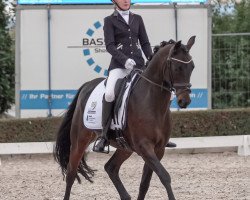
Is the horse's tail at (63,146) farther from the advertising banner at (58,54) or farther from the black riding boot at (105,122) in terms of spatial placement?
the advertising banner at (58,54)

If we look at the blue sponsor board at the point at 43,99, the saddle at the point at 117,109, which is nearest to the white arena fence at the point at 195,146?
the blue sponsor board at the point at 43,99

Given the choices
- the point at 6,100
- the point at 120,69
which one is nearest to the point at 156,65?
the point at 120,69

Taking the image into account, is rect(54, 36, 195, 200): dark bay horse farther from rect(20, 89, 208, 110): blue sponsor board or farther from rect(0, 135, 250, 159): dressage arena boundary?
rect(20, 89, 208, 110): blue sponsor board

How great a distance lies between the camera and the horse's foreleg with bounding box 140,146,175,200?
672cm

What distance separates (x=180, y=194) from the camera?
9070 mm

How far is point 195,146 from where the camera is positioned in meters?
14.1

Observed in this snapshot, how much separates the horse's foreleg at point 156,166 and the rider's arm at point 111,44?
3.83 feet

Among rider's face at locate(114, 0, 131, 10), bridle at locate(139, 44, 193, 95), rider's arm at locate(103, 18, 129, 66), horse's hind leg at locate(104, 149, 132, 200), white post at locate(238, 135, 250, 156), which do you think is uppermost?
rider's face at locate(114, 0, 131, 10)

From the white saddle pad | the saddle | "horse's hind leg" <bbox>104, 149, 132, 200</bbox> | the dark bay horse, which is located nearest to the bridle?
the dark bay horse

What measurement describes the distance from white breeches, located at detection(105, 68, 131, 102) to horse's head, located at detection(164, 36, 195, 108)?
886 mm

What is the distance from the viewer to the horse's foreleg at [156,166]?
6.72 m

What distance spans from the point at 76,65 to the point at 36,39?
0.98 m

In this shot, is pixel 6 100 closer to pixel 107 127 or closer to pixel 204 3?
pixel 204 3

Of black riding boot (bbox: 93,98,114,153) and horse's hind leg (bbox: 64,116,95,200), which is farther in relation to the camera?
horse's hind leg (bbox: 64,116,95,200)
